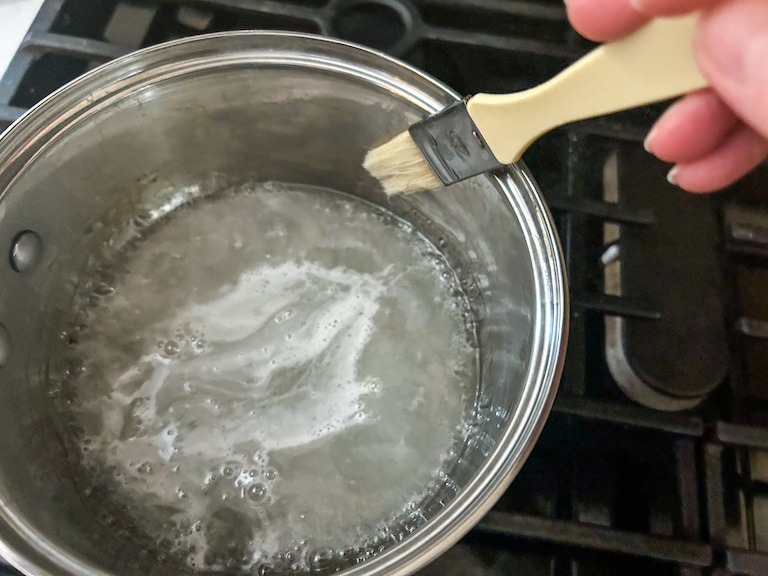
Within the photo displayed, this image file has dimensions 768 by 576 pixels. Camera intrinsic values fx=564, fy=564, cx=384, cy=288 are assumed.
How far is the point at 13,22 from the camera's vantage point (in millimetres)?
793

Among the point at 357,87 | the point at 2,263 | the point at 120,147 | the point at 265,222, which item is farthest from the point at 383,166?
the point at 2,263

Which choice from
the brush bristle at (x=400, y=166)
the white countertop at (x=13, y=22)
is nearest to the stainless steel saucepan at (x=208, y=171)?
the brush bristle at (x=400, y=166)

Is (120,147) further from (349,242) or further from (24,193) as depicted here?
(349,242)

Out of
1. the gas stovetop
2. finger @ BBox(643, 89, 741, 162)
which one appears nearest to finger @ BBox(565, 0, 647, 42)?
finger @ BBox(643, 89, 741, 162)

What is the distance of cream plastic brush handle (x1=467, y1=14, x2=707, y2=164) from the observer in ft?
1.16

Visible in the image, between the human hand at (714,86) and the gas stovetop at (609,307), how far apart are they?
16 cm

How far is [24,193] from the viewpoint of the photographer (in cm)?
59

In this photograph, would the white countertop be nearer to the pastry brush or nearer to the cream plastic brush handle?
the pastry brush

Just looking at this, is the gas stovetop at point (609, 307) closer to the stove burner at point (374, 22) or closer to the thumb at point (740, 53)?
the stove burner at point (374, 22)

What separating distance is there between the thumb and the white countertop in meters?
0.83

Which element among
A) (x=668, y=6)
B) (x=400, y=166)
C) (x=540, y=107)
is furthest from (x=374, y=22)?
(x=668, y=6)

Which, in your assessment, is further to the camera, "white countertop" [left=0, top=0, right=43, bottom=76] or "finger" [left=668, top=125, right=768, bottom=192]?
"white countertop" [left=0, top=0, right=43, bottom=76]

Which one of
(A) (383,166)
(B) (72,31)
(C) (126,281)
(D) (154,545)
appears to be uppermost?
(B) (72,31)

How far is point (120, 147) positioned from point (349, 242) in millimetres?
310
